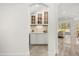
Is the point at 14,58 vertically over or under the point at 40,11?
under

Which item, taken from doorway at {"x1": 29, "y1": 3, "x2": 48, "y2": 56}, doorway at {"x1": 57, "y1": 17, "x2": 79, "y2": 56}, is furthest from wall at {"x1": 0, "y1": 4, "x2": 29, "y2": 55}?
doorway at {"x1": 57, "y1": 17, "x2": 79, "y2": 56}

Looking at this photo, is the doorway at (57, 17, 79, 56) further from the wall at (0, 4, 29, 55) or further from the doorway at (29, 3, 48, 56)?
the wall at (0, 4, 29, 55)

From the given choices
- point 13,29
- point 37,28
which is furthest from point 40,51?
point 13,29

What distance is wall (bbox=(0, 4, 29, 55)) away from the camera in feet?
3.86

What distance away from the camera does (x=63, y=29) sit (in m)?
1.37

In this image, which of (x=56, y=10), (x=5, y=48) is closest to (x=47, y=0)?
(x=56, y=10)

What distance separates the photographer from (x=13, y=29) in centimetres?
125

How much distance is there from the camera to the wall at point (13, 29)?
118cm

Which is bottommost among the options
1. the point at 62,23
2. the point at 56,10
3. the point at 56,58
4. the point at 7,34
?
the point at 56,58

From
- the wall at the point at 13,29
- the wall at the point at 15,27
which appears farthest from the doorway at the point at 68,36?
the wall at the point at 13,29

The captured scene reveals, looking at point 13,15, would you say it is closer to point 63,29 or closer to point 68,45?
point 63,29

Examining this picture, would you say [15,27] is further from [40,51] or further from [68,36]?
[68,36]

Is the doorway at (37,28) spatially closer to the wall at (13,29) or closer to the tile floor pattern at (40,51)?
the tile floor pattern at (40,51)

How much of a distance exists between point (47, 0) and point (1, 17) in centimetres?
49
